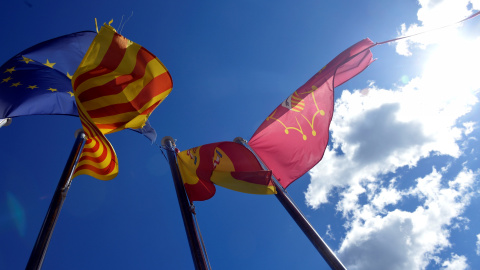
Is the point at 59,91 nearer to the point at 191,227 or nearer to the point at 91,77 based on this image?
the point at 91,77

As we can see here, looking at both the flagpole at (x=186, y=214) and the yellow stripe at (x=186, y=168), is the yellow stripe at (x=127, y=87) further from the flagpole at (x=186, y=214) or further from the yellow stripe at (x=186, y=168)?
the yellow stripe at (x=186, y=168)

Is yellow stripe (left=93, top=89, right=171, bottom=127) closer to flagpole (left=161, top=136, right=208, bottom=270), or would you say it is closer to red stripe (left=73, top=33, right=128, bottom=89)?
red stripe (left=73, top=33, right=128, bottom=89)

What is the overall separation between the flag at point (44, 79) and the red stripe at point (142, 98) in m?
1.55

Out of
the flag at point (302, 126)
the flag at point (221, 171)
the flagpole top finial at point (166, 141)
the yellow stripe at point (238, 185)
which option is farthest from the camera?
the flagpole top finial at point (166, 141)

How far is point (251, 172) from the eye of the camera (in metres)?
7.38

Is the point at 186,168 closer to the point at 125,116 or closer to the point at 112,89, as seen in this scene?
the point at 125,116

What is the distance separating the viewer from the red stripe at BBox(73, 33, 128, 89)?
7.26 m

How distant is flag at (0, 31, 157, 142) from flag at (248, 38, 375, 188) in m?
3.26

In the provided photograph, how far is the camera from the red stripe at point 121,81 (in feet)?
24.1

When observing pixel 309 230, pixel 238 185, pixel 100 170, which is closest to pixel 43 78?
pixel 100 170

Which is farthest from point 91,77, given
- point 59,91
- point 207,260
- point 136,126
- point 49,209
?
point 207,260

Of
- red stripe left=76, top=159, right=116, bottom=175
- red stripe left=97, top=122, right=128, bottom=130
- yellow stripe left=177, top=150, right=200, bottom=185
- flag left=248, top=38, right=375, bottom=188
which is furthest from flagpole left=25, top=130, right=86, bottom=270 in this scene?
flag left=248, top=38, right=375, bottom=188

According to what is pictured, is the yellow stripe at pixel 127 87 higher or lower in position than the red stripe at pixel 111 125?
higher

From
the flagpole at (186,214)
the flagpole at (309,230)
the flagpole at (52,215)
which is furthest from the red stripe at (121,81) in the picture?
the flagpole at (309,230)
